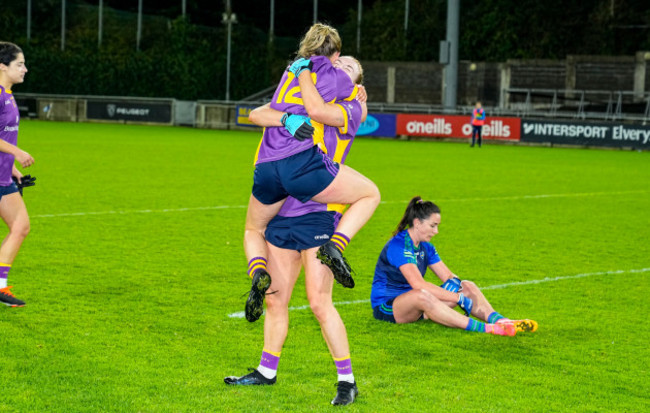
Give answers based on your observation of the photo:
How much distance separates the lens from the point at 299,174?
213 inches

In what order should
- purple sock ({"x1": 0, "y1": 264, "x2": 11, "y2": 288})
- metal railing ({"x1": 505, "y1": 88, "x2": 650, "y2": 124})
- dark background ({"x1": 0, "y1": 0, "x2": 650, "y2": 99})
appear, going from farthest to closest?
dark background ({"x1": 0, "y1": 0, "x2": 650, "y2": 99}) < metal railing ({"x1": 505, "y1": 88, "x2": 650, "y2": 124}) < purple sock ({"x1": 0, "y1": 264, "x2": 11, "y2": 288})

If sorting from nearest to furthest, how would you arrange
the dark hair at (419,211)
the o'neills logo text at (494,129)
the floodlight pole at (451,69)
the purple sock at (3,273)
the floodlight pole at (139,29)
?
the dark hair at (419,211) < the purple sock at (3,273) < the o'neills logo text at (494,129) < the floodlight pole at (451,69) < the floodlight pole at (139,29)

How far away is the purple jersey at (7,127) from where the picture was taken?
7.75 meters

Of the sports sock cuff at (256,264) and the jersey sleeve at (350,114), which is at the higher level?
the jersey sleeve at (350,114)

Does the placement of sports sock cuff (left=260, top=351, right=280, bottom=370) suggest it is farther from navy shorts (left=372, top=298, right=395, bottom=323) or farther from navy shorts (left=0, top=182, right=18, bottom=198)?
navy shorts (left=0, top=182, right=18, bottom=198)

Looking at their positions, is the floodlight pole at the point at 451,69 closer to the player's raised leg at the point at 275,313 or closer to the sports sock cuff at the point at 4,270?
the sports sock cuff at the point at 4,270

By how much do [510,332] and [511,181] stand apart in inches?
558

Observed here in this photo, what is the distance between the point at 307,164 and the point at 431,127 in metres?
33.9

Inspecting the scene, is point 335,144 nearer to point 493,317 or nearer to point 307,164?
point 307,164

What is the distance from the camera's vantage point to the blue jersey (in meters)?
7.55

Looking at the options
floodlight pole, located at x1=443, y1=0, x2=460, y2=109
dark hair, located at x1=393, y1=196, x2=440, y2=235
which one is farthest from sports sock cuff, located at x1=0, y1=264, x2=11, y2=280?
floodlight pole, located at x1=443, y1=0, x2=460, y2=109

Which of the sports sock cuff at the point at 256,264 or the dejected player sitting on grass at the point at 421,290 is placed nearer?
the sports sock cuff at the point at 256,264

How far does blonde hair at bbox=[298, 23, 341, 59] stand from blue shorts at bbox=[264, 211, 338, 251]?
2.98 feet

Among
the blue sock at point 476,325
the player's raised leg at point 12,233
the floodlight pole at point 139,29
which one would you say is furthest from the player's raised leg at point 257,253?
the floodlight pole at point 139,29
